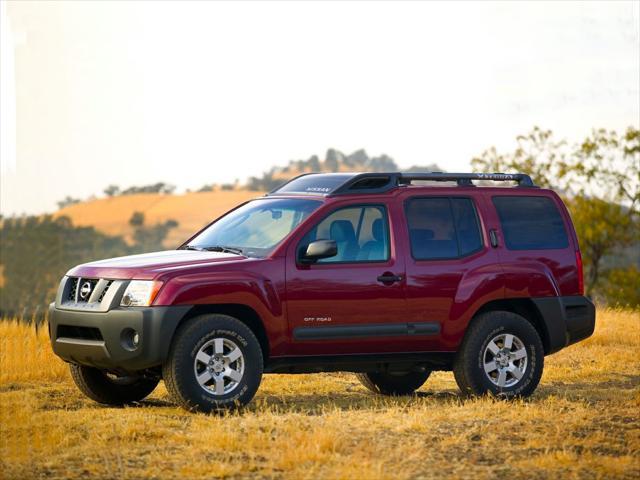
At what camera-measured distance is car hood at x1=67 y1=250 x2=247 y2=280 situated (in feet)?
33.5

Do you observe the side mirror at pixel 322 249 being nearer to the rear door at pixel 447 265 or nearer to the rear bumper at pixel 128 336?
the rear door at pixel 447 265

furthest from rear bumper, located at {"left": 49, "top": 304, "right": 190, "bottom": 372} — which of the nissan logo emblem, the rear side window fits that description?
the rear side window

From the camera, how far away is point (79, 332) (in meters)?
10.6

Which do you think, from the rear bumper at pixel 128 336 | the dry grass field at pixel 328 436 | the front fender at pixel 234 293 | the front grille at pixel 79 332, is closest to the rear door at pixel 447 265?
the dry grass field at pixel 328 436

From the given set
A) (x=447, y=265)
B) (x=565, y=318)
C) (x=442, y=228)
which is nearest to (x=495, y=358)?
A: (x=565, y=318)

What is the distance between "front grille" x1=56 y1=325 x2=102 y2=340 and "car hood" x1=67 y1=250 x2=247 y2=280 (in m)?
0.44

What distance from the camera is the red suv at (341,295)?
10.2m

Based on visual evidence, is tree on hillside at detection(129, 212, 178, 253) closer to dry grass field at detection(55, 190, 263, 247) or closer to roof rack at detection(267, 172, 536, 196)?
dry grass field at detection(55, 190, 263, 247)

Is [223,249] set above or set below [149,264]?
above

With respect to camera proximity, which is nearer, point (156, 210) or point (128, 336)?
point (128, 336)

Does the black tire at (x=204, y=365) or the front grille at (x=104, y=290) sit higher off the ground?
the front grille at (x=104, y=290)

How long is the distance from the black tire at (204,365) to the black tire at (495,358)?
2.04 meters

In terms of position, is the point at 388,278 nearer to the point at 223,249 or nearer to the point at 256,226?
the point at 256,226

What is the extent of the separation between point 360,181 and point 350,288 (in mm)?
1017
